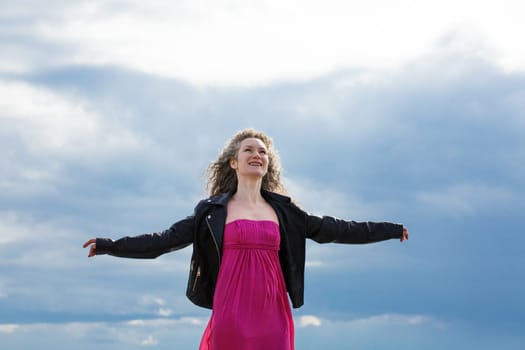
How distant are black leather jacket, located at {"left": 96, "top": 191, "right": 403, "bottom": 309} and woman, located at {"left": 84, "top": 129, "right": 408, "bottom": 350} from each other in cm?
1

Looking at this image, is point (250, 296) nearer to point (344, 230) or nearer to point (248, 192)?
point (248, 192)

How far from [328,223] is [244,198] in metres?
1.02

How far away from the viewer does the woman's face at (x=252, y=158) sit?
28.7ft

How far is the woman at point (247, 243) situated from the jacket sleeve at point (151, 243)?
1 cm

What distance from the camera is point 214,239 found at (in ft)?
27.7

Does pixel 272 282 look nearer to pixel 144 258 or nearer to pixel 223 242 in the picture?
pixel 223 242

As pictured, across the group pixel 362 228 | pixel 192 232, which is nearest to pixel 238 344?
pixel 192 232

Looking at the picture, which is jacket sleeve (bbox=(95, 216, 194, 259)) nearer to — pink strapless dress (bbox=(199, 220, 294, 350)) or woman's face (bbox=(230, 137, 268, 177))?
pink strapless dress (bbox=(199, 220, 294, 350))

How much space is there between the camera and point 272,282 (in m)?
8.28

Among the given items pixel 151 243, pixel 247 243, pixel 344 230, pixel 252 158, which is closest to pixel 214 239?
pixel 247 243

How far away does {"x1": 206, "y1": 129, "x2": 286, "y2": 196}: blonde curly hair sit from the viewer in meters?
9.20

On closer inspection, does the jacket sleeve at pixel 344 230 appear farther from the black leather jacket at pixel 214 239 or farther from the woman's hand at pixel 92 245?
the woman's hand at pixel 92 245

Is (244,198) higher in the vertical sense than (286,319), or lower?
higher

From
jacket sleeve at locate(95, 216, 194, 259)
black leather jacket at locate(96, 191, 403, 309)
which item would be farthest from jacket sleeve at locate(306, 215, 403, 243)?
jacket sleeve at locate(95, 216, 194, 259)
